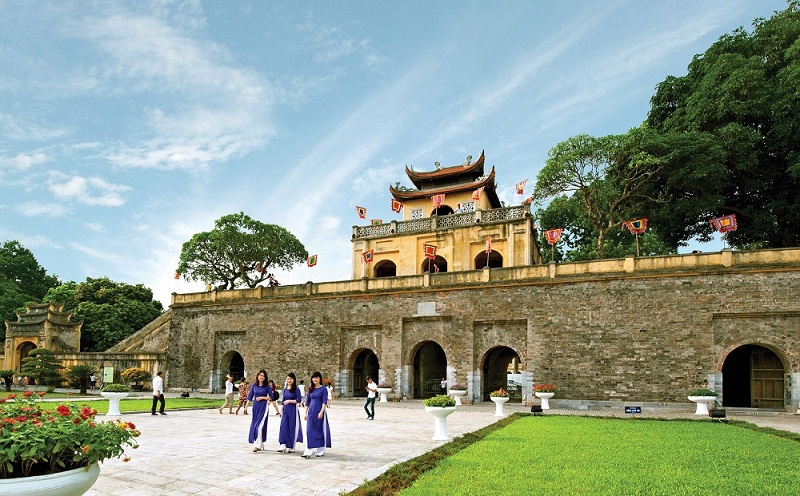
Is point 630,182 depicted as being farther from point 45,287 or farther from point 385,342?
point 45,287

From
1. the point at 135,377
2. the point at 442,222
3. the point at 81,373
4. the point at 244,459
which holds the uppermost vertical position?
the point at 442,222

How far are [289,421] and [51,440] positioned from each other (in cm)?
531

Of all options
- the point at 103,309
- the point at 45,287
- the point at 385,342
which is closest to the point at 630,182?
the point at 385,342

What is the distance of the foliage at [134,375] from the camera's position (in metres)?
26.6

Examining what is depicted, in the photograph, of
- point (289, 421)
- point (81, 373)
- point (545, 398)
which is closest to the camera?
point (289, 421)

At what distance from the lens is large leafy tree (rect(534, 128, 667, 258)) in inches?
943

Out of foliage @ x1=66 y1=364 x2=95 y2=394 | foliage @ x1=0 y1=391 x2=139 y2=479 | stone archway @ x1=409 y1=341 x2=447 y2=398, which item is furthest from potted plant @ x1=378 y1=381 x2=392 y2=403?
foliage @ x1=0 y1=391 x2=139 y2=479

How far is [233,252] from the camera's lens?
116ft

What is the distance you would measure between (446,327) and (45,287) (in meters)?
38.2

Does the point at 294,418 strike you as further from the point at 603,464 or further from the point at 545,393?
the point at 545,393

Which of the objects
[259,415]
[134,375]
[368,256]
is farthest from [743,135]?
[134,375]

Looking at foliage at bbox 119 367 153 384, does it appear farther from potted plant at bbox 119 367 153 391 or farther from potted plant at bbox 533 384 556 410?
potted plant at bbox 533 384 556 410

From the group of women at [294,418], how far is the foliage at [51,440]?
4296mm

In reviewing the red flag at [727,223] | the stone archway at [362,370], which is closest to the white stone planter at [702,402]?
the red flag at [727,223]
